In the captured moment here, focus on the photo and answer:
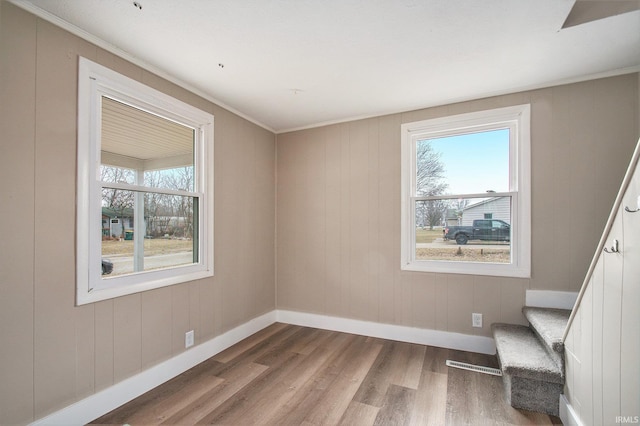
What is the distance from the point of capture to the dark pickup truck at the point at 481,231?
2.80 metres

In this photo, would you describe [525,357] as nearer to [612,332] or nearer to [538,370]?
[538,370]

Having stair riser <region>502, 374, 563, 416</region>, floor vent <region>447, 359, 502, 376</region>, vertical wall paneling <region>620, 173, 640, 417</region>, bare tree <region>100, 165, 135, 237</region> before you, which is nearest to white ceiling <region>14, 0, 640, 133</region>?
bare tree <region>100, 165, 135, 237</region>

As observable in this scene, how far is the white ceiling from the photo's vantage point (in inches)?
66.1

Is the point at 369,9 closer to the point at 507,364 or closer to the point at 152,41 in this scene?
the point at 152,41

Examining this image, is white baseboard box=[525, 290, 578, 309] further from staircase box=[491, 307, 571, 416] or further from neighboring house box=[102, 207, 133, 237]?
neighboring house box=[102, 207, 133, 237]

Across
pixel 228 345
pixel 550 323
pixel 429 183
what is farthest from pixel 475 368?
pixel 228 345

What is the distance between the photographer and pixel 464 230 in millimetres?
2967

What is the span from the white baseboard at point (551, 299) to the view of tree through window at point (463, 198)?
0.37m

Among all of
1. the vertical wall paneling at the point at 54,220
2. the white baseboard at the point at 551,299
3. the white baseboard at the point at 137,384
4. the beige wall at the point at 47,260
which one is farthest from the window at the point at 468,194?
the vertical wall paneling at the point at 54,220

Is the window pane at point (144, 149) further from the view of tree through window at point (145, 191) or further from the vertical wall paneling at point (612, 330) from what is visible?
the vertical wall paneling at point (612, 330)

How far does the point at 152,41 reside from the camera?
197cm

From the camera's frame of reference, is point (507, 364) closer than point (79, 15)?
No

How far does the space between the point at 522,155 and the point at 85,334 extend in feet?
12.1

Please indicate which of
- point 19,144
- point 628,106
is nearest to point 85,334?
point 19,144
